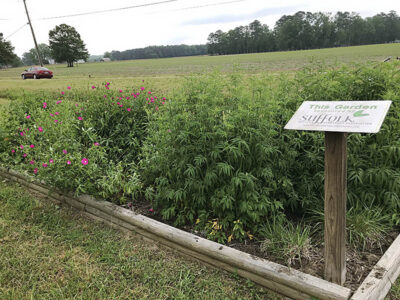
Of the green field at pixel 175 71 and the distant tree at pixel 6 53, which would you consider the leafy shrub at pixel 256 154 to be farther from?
the distant tree at pixel 6 53

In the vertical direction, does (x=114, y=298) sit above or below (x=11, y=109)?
below

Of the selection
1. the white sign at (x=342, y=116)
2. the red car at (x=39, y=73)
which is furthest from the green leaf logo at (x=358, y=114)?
the red car at (x=39, y=73)

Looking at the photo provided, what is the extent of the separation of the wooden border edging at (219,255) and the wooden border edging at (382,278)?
0.36 ft

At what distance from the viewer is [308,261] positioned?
98.6 inches

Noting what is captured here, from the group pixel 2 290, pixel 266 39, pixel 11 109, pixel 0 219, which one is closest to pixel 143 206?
pixel 2 290

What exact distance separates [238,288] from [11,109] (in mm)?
6202

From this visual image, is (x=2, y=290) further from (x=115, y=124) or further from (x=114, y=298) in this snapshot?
(x=115, y=124)

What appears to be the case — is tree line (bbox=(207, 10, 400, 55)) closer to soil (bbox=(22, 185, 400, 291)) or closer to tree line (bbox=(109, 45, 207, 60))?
tree line (bbox=(109, 45, 207, 60))

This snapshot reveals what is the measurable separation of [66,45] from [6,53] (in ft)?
102

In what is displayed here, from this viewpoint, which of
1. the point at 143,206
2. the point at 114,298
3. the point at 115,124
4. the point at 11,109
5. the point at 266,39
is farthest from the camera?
the point at 266,39

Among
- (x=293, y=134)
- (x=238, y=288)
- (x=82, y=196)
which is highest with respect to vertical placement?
(x=293, y=134)

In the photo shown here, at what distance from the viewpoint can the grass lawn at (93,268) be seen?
244 cm

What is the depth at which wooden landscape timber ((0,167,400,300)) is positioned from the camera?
214 centimetres

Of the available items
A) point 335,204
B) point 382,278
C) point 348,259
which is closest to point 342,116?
point 335,204
